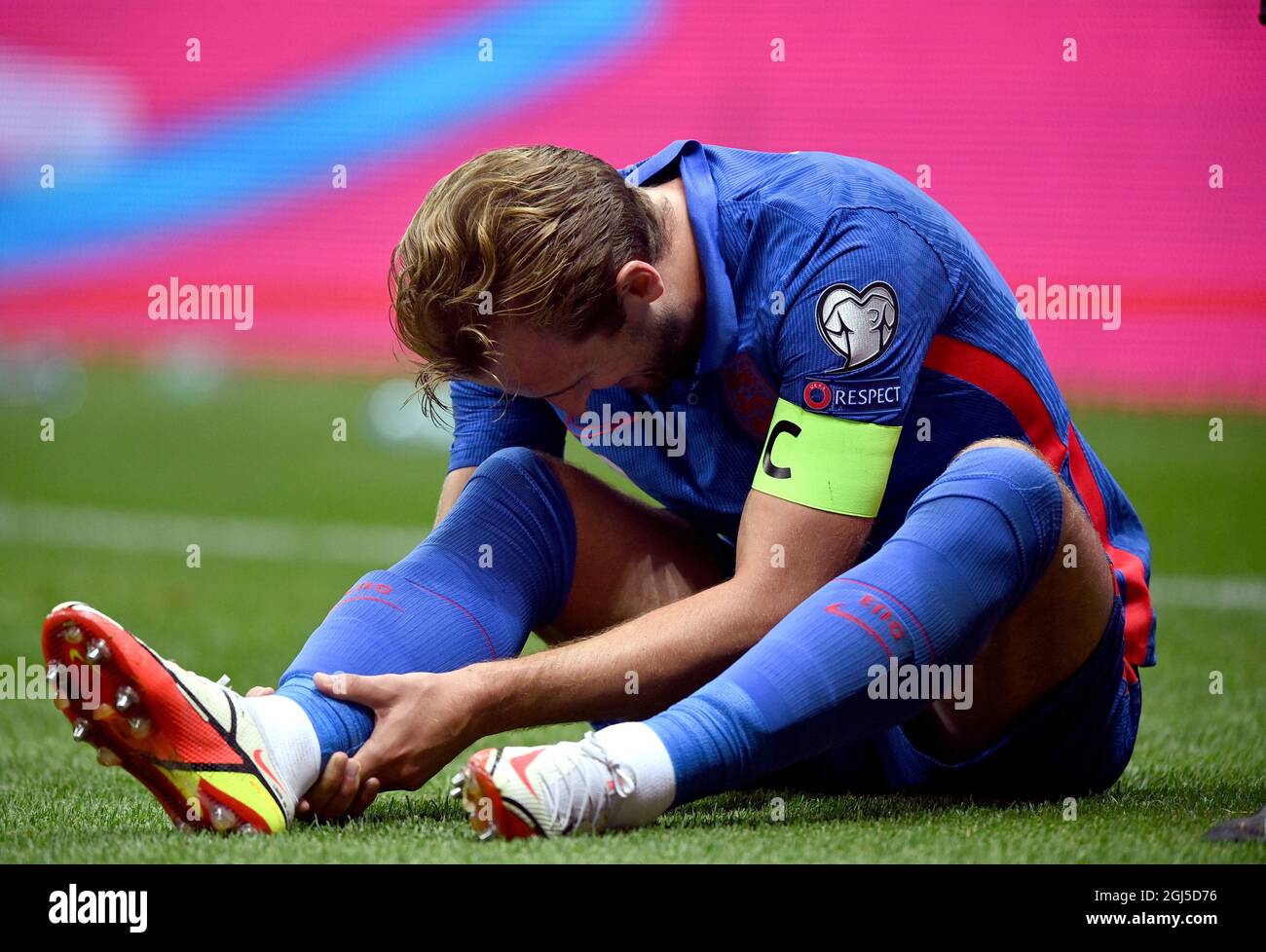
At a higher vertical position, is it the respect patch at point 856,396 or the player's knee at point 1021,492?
the respect patch at point 856,396

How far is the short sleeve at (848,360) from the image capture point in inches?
49.0

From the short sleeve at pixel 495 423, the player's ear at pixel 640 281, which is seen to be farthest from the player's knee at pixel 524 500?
the player's ear at pixel 640 281

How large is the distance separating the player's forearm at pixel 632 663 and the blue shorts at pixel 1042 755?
0.24m

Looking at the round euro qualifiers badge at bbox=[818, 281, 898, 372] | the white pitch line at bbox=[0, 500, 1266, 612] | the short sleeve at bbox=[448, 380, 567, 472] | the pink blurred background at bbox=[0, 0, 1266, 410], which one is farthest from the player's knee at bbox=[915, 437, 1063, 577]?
the pink blurred background at bbox=[0, 0, 1266, 410]

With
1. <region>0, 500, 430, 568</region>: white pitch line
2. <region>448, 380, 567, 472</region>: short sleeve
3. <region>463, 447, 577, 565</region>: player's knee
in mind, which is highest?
<region>448, 380, 567, 472</region>: short sleeve

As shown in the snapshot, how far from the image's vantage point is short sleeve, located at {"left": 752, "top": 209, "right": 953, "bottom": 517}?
124 cm

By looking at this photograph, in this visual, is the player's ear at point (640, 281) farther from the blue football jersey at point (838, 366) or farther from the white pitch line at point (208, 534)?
the white pitch line at point (208, 534)

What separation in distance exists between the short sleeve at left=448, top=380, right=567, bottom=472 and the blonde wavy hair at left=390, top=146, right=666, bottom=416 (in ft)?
0.85

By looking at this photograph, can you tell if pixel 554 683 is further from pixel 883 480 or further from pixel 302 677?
pixel 883 480

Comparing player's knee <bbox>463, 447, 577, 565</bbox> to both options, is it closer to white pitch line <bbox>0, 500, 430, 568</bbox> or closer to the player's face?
the player's face

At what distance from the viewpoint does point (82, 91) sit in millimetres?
6219

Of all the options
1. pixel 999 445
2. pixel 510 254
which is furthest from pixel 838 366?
pixel 510 254

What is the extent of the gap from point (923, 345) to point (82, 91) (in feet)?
18.9

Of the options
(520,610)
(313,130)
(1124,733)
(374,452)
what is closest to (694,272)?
(520,610)
